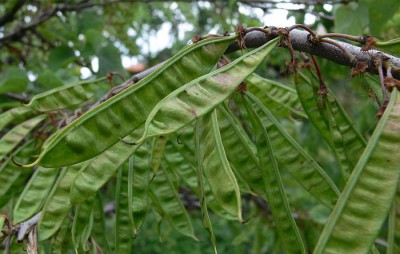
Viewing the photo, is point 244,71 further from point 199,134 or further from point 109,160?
point 109,160

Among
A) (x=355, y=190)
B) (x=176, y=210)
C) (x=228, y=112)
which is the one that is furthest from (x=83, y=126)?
(x=176, y=210)

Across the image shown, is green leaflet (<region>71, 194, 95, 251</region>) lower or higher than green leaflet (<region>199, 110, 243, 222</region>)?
lower

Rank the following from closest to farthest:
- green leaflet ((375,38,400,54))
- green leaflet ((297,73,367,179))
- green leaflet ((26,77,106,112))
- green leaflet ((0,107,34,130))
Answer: green leaflet ((375,38,400,54)) → green leaflet ((297,73,367,179)) → green leaflet ((26,77,106,112)) → green leaflet ((0,107,34,130))

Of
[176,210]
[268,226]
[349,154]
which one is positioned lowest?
[268,226]

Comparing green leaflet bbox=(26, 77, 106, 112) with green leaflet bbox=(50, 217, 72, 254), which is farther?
green leaflet bbox=(26, 77, 106, 112)

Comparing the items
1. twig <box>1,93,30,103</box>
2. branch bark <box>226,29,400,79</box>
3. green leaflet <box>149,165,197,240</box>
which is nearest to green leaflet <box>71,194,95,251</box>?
green leaflet <box>149,165,197,240</box>

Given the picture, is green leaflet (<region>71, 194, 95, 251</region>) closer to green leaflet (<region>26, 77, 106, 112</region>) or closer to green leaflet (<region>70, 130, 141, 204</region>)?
green leaflet (<region>70, 130, 141, 204</region>)

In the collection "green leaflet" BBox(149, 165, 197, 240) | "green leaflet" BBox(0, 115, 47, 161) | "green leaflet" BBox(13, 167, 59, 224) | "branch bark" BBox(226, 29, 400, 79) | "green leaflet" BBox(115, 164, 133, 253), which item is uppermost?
"branch bark" BBox(226, 29, 400, 79)

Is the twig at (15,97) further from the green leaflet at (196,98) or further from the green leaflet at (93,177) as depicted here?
the green leaflet at (196,98)
